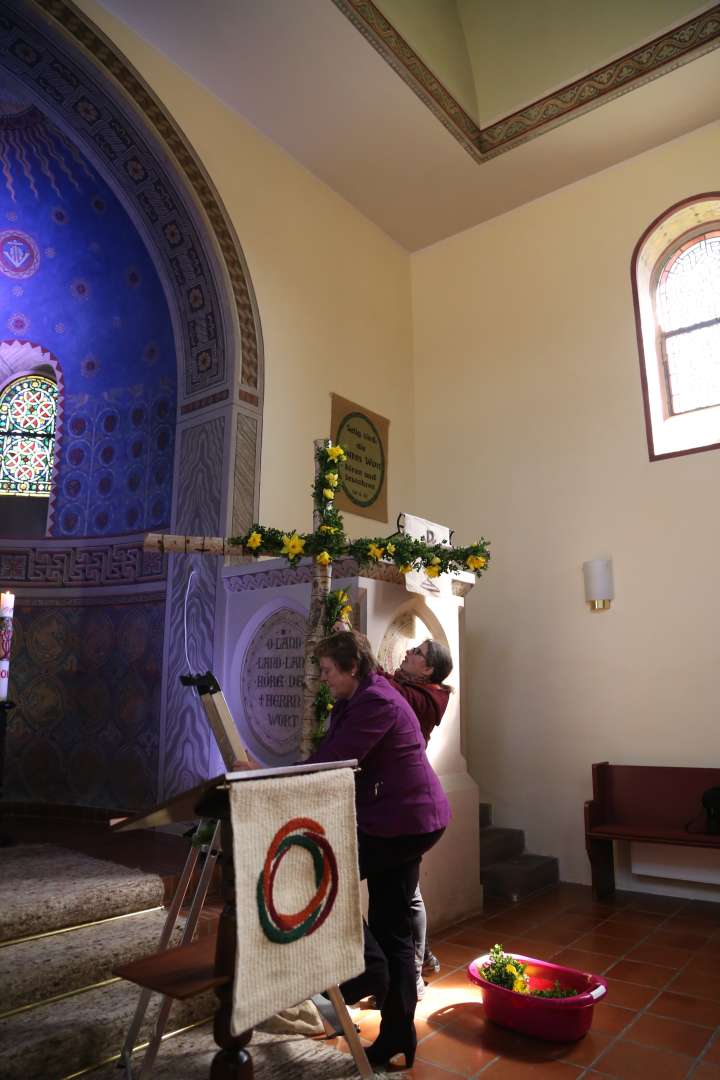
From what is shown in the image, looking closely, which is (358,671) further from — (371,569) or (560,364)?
(560,364)

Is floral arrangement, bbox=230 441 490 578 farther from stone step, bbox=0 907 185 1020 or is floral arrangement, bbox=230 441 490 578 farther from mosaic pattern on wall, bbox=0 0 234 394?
mosaic pattern on wall, bbox=0 0 234 394

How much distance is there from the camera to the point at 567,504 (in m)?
6.80

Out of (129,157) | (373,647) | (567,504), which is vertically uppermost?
(129,157)

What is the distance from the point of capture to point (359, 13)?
5.79 metres

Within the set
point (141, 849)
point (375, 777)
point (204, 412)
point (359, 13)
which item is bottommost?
point (141, 849)

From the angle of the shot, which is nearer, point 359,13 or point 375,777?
point 375,777

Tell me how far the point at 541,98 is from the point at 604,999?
6.88m

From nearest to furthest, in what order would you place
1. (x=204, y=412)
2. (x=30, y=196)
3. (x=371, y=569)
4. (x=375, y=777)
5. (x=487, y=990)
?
(x=375, y=777), (x=487, y=990), (x=371, y=569), (x=204, y=412), (x=30, y=196)

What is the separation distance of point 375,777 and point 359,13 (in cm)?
571

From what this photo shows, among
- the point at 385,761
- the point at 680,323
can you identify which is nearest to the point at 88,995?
the point at 385,761

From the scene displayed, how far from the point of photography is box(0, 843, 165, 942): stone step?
334cm

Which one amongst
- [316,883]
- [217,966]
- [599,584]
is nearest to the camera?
[217,966]

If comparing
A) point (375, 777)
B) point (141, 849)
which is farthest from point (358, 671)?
point (141, 849)

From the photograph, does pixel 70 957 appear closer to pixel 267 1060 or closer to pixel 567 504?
pixel 267 1060
